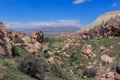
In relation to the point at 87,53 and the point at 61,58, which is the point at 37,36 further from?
the point at 61,58

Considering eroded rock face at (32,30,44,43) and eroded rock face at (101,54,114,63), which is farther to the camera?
eroded rock face at (32,30,44,43)

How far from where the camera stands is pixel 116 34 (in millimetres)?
97688

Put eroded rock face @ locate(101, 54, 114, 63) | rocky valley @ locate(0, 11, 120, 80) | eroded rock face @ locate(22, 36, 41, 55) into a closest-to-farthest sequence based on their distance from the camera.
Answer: rocky valley @ locate(0, 11, 120, 80), eroded rock face @ locate(22, 36, 41, 55), eroded rock face @ locate(101, 54, 114, 63)

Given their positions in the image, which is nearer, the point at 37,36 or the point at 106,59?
the point at 106,59

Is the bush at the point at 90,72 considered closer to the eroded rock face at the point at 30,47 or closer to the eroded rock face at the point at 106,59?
the eroded rock face at the point at 106,59

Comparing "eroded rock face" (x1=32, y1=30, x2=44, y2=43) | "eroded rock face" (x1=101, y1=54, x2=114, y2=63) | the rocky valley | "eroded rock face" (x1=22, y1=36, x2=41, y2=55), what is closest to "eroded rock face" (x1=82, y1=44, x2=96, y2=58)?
the rocky valley

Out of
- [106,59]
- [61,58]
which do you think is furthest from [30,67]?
[106,59]

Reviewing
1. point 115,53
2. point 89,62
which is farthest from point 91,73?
point 115,53

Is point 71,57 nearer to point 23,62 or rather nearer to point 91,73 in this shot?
point 91,73

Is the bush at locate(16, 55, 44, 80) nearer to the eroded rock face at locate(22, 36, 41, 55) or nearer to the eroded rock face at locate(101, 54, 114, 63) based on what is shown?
the eroded rock face at locate(22, 36, 41, 55)

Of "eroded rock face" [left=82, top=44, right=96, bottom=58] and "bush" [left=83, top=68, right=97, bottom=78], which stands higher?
"eroded rock face" [left=82, top=44, right=96, bottom=58]

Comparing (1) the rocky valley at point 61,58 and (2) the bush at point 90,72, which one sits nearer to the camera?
(1) the rocky valley at point 61,58

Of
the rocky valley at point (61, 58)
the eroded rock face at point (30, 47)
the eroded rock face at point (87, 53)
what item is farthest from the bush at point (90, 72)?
the eroded rock face at point (87, 53)

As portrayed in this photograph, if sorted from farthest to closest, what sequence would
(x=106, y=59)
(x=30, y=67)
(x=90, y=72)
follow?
(x=106, y=59), (x=90, y=72), (x=30, y=67)
